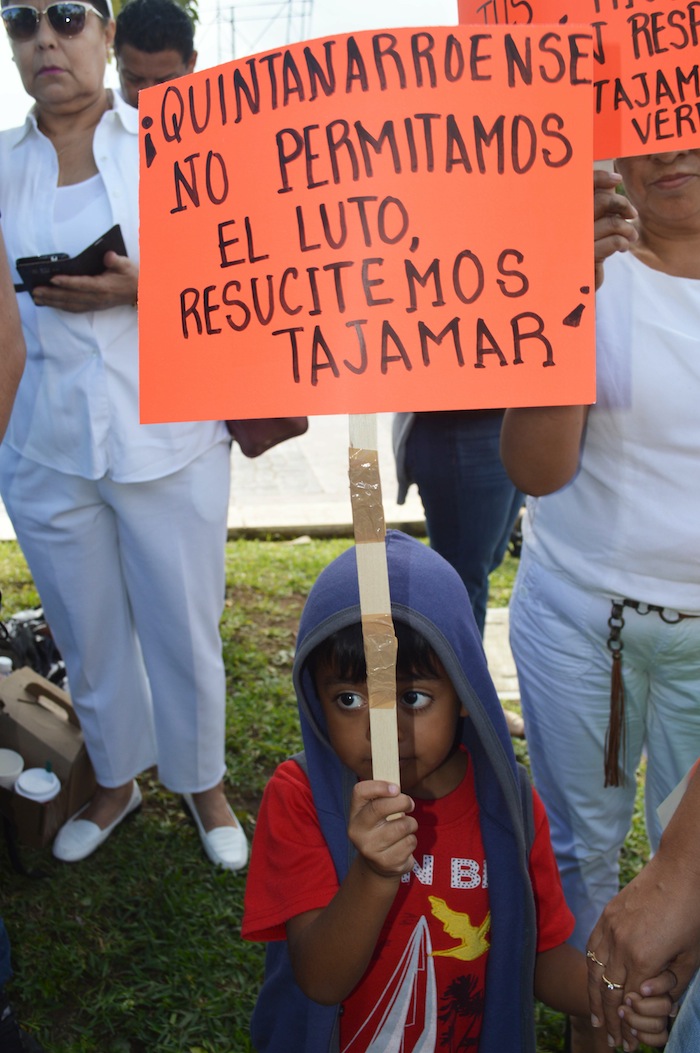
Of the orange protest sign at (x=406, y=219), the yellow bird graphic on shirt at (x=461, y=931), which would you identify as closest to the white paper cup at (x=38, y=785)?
the yellow bird graphic on shirt at (x=461, y=931)

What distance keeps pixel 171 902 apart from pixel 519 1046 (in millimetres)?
1254

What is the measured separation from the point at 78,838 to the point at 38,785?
214mm

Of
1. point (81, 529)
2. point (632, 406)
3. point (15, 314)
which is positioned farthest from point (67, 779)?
point (632, 406)

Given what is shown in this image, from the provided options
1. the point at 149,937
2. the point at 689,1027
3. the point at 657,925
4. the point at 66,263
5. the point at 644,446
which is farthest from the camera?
the point at 149,937

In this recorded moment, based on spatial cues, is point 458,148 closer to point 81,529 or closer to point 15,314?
point 15,314

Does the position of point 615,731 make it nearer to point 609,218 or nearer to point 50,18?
point 609,218

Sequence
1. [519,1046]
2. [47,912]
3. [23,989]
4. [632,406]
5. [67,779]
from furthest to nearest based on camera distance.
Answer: [67,779] < [47,912] < [23,989] < [632,406] < [519,1046]

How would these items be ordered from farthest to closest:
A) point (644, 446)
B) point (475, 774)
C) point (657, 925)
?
1. point (644, 446)
2. point (475, 774)
3. point (657, 925)

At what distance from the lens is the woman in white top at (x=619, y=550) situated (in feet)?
4.98

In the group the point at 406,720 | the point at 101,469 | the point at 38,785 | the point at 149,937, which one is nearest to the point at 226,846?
the point at 149,937

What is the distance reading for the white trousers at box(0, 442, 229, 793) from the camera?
2.31 metres

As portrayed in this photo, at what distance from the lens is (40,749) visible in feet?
8.64

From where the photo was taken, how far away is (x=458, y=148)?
106cm

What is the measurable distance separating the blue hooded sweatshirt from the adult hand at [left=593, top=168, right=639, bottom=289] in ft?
1.71
